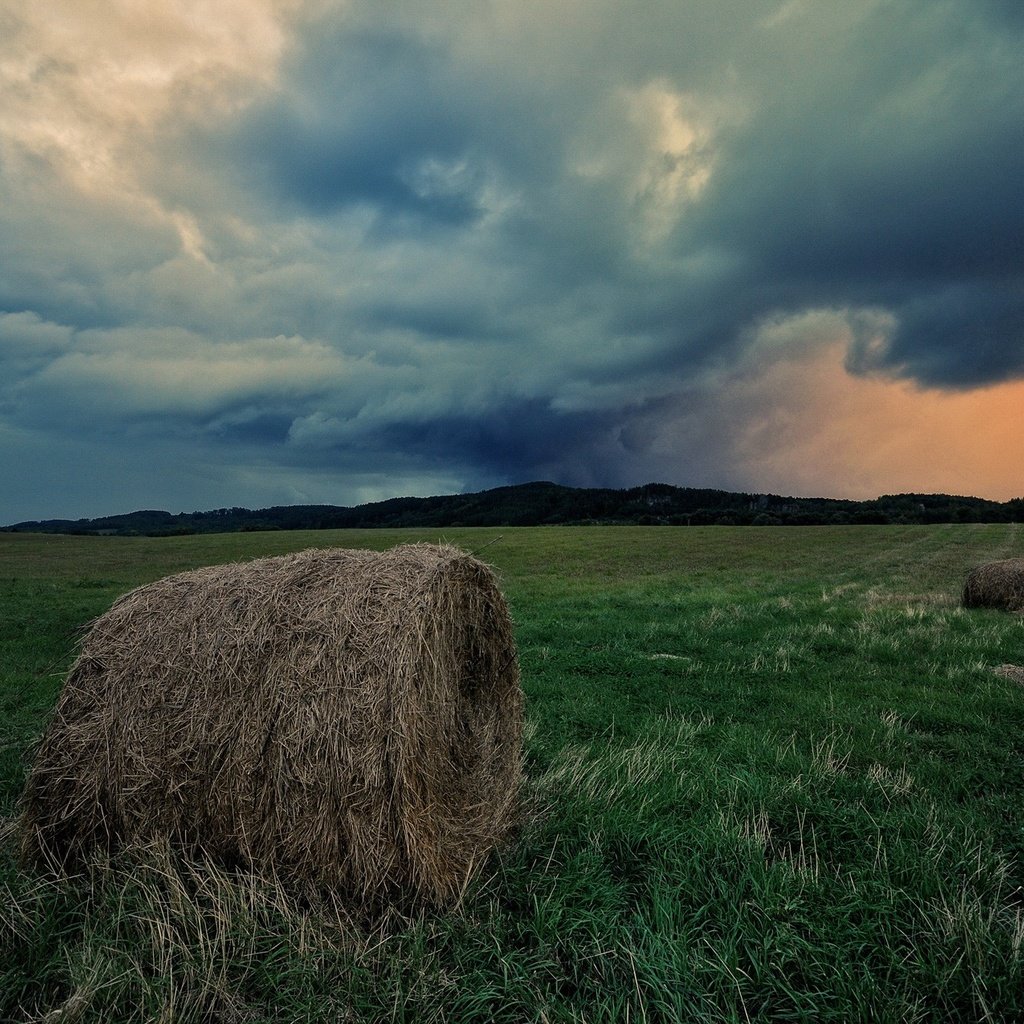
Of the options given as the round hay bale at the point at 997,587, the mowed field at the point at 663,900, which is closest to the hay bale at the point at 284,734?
the mowed field at the point at 663,900

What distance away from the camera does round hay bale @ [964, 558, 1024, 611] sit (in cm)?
1680

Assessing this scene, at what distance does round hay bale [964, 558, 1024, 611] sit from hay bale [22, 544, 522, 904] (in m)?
17.4

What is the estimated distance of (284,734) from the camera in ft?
14.3

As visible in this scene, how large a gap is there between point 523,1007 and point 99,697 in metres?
3.69

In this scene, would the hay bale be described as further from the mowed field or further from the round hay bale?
the round hay bale

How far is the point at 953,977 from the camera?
341 cm

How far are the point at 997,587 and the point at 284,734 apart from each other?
19343 mm

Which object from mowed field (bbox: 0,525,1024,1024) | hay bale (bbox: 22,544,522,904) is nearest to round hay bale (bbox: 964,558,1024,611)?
mowed field (bbox: 0,525,1024,1024)

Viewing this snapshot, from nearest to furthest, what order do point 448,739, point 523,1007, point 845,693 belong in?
1. point 523,1007
2. point 448,739
3. point 845,693

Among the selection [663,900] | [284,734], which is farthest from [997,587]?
[284,734]

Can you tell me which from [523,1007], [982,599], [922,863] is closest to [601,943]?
[523,1007]

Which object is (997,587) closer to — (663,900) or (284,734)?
(663,900)

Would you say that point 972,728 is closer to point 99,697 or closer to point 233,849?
point 233,849

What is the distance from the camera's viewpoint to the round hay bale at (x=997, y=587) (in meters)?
16.8
